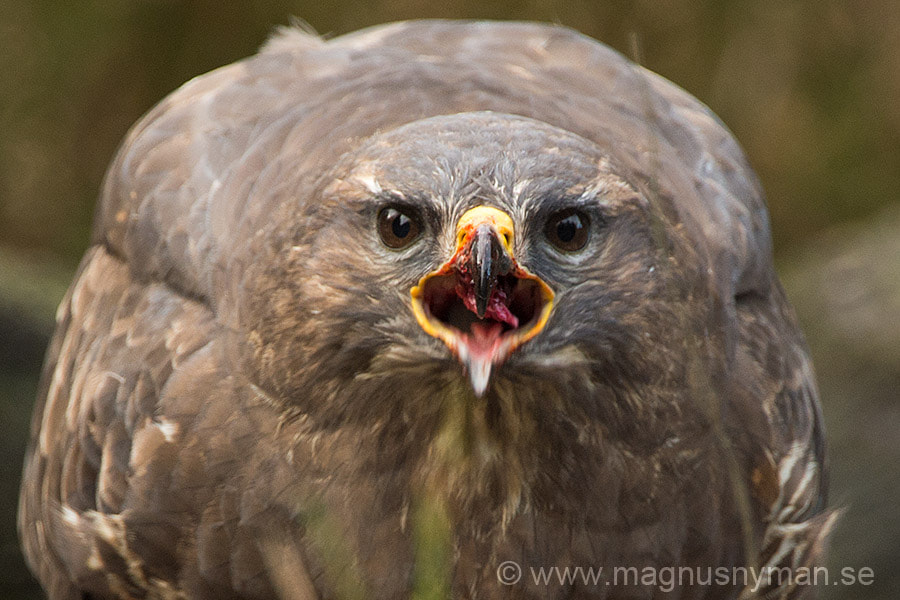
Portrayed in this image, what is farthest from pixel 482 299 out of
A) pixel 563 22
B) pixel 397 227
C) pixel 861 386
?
pixel 563 22

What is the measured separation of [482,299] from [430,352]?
0.88 feet

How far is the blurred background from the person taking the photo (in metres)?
7.67

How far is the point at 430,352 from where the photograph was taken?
310 centimetres

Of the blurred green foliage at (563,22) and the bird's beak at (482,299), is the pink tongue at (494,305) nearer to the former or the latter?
the bird's beak at (482,299)

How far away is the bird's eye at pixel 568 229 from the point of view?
10.3 feet

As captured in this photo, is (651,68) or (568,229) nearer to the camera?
(568,229)

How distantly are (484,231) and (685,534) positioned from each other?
1250mm

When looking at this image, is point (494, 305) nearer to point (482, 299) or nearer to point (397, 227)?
point (482, 299)

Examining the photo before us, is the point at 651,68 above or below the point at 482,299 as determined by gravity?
below

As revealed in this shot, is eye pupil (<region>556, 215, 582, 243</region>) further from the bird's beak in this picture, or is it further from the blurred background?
the blurred background

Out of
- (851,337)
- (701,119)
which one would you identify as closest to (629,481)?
(701,119)

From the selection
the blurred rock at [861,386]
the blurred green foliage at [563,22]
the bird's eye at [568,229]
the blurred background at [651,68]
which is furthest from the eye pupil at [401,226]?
the blurred green foliage at [563,22]

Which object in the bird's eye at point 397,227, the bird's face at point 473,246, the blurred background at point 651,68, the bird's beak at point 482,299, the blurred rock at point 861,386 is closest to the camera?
the bird's beak at point 482,299

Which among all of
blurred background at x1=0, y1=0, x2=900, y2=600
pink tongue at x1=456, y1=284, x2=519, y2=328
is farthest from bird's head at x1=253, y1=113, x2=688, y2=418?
blurred background at x1=0, y1=0, x2=900, y2=600
